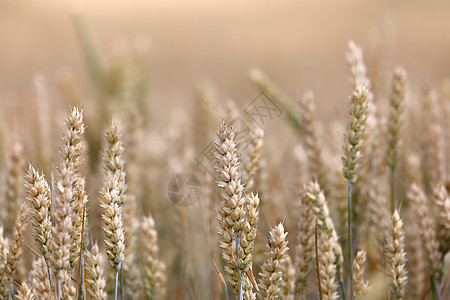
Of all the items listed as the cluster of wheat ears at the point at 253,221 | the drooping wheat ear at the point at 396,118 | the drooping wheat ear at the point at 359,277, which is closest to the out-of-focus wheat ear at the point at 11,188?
the cluster of wheat ears at the point at 253,221

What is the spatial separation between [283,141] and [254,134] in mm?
1720

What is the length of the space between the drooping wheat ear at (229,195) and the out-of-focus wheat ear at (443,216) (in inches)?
23.6

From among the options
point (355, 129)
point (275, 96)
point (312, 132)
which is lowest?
point (355, 129)

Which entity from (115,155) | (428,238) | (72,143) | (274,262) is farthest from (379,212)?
(72,143)

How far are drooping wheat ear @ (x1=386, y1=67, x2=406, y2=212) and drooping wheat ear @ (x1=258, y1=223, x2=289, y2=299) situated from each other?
2.37ft

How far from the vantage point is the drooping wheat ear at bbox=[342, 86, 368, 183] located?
112 cm

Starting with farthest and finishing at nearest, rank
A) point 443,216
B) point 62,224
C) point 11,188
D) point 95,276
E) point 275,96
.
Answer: point 275,96 < point 11,188 < point 443,216 < point 95,276 < point 62,224

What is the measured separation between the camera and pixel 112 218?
97 centimetres

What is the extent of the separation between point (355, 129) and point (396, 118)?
46cm

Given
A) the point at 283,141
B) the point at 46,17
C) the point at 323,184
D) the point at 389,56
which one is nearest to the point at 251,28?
the point at 46,17

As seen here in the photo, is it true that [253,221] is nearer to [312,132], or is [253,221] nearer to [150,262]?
[150,262]

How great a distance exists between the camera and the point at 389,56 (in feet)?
7.02

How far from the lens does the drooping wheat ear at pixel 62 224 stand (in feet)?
2.91

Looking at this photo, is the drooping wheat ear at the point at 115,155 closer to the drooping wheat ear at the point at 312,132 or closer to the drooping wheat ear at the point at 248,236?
the drooping wheat ear at the point at 248,236
